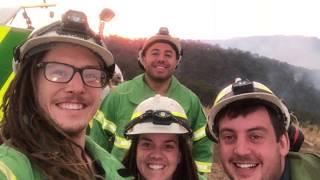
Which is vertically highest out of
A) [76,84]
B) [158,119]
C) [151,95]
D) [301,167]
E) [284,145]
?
[76,84]

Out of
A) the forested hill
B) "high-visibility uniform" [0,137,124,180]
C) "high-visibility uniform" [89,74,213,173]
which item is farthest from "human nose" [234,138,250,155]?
the forested hill

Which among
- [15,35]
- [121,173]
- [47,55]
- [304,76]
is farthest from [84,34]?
[304,76]

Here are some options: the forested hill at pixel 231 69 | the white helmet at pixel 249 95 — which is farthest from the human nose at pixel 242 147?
the forested hill at pixel 231 69

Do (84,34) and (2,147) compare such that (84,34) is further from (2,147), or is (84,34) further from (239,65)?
(239,65)

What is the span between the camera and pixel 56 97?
270 cm

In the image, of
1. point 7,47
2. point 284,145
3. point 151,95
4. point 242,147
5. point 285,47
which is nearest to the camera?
point 242,147

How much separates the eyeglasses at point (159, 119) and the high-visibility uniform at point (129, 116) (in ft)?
4.61

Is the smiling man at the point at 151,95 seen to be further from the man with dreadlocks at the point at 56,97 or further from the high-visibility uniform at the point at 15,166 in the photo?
the high-visibility uniform at the point at 15,166

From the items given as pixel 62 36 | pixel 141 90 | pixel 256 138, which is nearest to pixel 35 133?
pixel 62 36

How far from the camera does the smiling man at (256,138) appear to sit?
3.21m

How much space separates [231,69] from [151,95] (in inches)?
811

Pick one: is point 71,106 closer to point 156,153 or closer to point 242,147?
point 242,147

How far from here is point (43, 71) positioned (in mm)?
2734

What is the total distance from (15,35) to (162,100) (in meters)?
1.84
